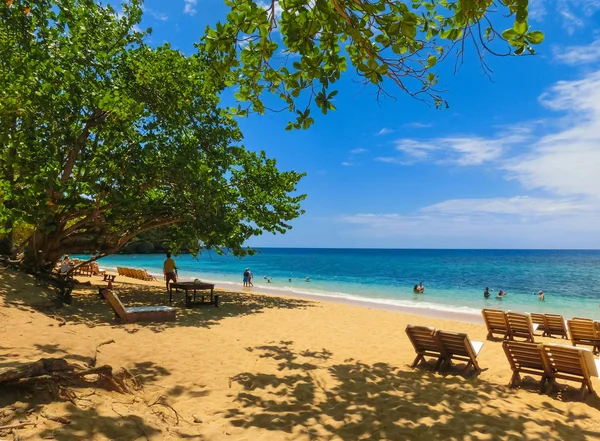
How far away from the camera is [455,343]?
6.58 meters

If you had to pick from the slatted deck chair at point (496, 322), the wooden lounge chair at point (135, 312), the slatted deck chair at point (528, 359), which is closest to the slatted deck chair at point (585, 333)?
the slatted deck chair at point (496, 322)

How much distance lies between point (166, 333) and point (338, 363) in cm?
405

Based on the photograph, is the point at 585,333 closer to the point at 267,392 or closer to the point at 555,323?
the point at 555,323

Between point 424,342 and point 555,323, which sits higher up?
point 424,342

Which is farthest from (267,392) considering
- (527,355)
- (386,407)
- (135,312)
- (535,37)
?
(135,312)

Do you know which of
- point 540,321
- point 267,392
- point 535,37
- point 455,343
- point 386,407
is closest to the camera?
point 535,37

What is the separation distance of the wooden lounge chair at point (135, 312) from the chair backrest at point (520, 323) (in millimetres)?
8954

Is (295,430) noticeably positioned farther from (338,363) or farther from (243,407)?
(338,363)

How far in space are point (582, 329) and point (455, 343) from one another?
4.86 metres

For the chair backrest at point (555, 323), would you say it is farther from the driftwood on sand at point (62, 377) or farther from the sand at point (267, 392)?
the driftwood on sand at point (62, 377)

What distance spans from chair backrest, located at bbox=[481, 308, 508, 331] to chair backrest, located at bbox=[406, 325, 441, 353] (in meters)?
3.85

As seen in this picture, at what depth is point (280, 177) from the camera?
14.9m

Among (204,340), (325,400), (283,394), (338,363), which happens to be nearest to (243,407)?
(283,394)

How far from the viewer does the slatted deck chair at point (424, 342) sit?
6758 mm
